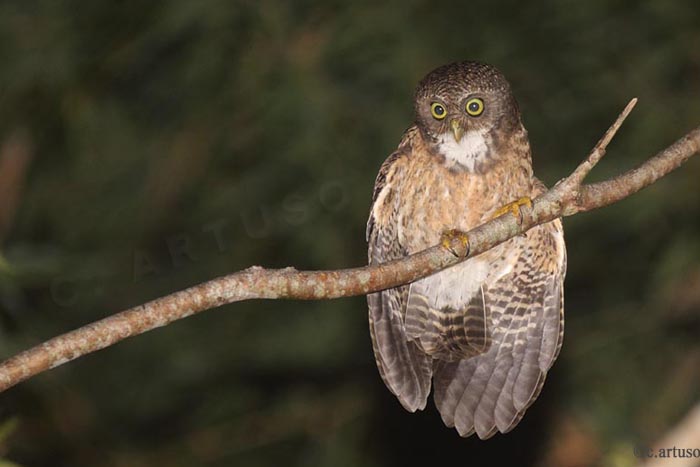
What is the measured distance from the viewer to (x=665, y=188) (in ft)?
24.5

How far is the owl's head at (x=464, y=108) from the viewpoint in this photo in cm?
468

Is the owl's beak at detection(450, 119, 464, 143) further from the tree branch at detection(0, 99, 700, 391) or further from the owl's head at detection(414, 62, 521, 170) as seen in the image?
the tree branch at detection(0, 99, 700, 391)

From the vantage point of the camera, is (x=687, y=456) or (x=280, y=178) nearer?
(x=687, y=456)

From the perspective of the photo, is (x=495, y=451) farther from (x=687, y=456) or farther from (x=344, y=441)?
(x=687, y=456)

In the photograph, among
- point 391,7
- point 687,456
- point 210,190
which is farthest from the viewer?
point 210,190

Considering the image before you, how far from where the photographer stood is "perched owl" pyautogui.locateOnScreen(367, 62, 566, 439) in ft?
15.6

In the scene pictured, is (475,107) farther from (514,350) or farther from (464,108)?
(514,350)

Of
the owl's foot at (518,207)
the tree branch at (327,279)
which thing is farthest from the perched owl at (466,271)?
the tree branch at (327,279)

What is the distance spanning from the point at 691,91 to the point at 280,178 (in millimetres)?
2966

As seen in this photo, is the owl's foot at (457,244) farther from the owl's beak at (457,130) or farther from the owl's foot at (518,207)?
the owl's beak at (457,130)

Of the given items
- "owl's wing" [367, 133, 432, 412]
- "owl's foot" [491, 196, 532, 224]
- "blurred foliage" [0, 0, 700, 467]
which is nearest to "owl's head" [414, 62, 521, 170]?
"owl's wing" [367, 133, 432, 412]

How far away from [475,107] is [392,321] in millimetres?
1123

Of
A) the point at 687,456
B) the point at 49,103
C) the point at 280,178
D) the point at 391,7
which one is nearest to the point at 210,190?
the point at 280,178

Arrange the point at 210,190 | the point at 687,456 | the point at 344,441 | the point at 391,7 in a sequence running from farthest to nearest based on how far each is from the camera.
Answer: the point at 344,441, the point at 210,190, the point at 391,7, the point at 687,456
